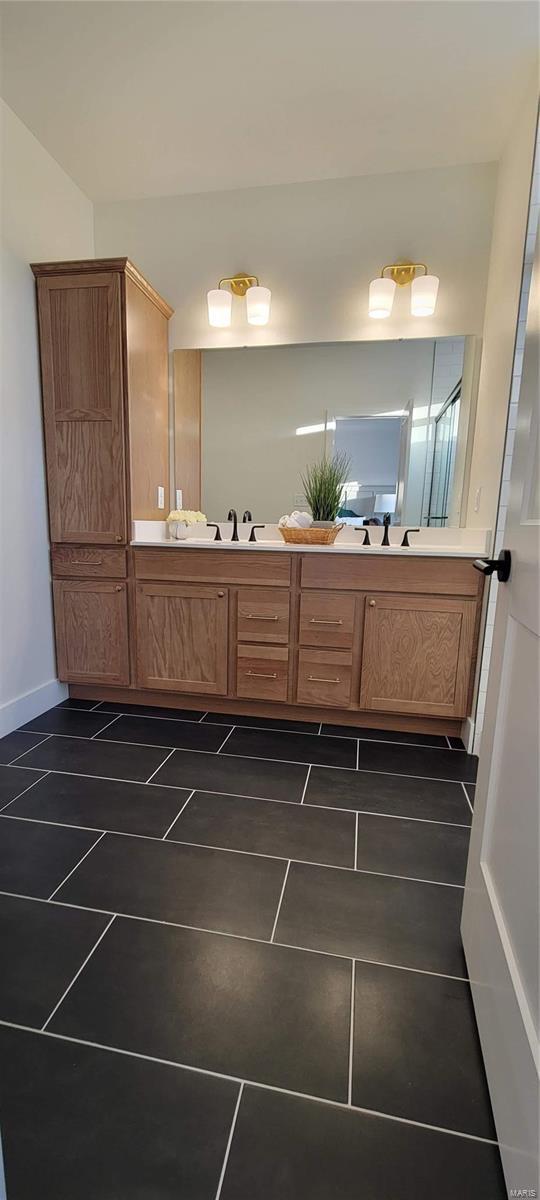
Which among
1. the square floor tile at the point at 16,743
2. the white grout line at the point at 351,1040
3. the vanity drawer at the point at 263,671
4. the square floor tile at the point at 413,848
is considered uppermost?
the vanity drawer at the point at 263,671

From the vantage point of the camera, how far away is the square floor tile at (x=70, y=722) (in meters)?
2.31

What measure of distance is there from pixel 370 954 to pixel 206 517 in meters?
2.17

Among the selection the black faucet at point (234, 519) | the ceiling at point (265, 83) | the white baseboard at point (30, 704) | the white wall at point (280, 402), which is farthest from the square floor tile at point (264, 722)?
the ceiling at point (265, 83)

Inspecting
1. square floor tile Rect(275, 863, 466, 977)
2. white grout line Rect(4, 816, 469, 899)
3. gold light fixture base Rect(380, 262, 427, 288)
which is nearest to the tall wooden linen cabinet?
white grout line Rect(4, 816, 469, 899)

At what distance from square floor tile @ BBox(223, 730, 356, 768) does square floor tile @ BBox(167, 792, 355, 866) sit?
37cm

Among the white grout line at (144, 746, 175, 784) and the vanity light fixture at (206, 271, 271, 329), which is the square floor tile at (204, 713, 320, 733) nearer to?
the white grout line at (144, 746, 175, 784)

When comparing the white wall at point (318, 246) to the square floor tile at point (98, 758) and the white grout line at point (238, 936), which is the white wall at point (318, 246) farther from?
the white grout line at point (238, 936)

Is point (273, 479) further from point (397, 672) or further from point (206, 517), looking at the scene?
point (397, 672)

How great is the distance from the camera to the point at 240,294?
106 inches

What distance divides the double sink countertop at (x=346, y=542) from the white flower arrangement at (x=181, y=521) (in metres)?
0.06

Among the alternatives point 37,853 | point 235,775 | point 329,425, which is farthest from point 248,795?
point 329,425

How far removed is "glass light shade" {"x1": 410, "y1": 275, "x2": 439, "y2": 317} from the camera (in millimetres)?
2395

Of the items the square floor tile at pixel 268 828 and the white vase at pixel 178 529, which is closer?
the square floor tile at pixel 268 828

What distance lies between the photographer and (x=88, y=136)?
2.25 meters
